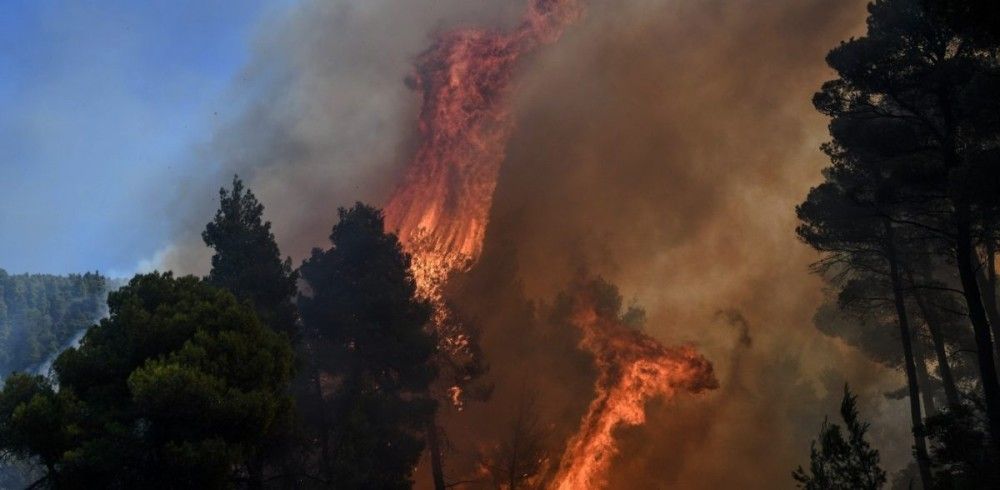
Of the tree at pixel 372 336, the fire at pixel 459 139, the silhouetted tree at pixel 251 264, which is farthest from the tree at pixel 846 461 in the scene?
the fire at pixel 459 139

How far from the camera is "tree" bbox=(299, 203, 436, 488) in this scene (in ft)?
92.9

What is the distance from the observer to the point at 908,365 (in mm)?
26812

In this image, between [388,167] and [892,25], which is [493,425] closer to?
[388,167]

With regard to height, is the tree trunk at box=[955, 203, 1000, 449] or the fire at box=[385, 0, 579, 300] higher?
Result: the fire at box=[385, 0, 579, 300]

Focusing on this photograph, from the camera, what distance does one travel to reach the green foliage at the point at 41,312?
84000 millimetres

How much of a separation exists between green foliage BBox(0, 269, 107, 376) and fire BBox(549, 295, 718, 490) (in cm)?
6311

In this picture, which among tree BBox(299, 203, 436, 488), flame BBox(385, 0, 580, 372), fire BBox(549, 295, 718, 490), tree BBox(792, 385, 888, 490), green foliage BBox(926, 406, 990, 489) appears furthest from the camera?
flame BBox(385, 0, 580, 372)

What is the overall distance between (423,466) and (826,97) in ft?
106

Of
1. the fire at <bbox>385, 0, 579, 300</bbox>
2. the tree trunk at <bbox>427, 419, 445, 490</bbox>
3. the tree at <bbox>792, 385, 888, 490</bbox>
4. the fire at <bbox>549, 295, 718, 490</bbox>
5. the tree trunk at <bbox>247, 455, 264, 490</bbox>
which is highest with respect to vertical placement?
the fire at <bbox>385, 0, 579, 300</bbox>

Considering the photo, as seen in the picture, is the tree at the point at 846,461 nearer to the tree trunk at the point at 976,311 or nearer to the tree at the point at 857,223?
the tree trunk at the point at 976,311

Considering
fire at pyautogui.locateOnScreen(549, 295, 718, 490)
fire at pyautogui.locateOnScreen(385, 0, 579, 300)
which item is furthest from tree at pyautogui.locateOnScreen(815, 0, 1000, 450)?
fire at pyautogui.locateOnScreen(385, 0, 579, 300)

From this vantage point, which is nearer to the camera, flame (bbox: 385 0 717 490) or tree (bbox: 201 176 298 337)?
tree (bbox: 201 176 298 337)

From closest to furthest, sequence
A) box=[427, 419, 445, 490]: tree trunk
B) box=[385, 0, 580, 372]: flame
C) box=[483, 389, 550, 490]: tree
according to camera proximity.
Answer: box=[427, 419, 445, 490]: tree trunk, box=[483, 389, 550, 490]: tree, box=[385, 0, 580, 372]: flame

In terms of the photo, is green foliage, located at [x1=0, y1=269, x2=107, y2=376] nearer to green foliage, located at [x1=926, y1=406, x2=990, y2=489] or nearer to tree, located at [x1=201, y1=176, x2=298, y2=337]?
tree, located at [x1=201, y1=176, x2=298, y2=337]
